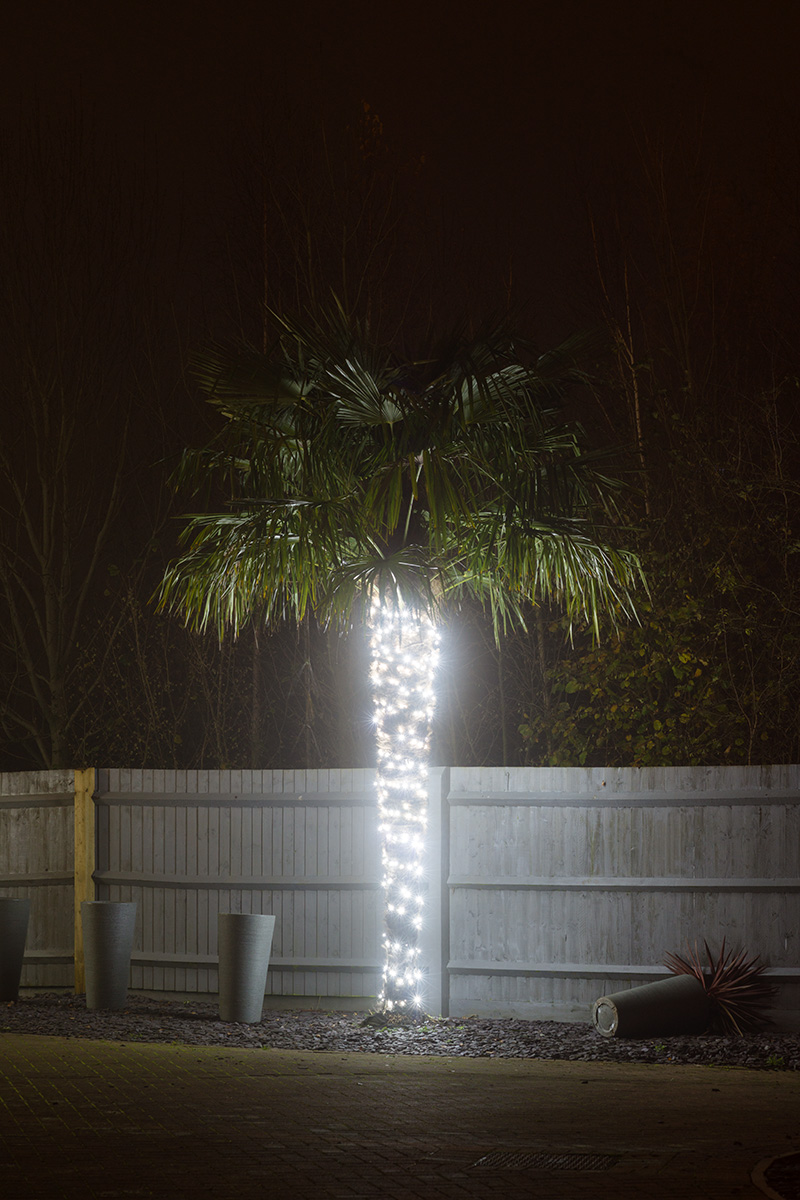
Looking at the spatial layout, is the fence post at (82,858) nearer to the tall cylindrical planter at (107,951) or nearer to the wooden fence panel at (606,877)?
the tall cylindrical planter at (107,951)

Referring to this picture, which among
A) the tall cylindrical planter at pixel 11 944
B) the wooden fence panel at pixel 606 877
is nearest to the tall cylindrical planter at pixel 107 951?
the tall cylindrical planter at pixel 11 944

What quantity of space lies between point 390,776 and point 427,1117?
158 inches

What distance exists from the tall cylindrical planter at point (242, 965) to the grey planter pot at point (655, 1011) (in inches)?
105

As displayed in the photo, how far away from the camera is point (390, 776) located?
11.0 meters

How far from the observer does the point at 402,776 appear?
36.1ft

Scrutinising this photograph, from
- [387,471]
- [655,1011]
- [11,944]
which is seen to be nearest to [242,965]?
[11,944]

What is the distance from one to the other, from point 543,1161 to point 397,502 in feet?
17.4

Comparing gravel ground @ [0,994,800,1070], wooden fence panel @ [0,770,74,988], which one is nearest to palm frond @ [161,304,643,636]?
gravel ground @ [0,994,800,1070]

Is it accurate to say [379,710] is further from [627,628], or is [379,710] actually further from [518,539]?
[627,628]

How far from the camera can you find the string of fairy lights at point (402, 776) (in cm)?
1095

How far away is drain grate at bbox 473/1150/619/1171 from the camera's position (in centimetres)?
611

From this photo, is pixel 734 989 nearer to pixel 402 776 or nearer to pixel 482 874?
pixel 482 874

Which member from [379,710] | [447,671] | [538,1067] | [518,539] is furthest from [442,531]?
[447,671]

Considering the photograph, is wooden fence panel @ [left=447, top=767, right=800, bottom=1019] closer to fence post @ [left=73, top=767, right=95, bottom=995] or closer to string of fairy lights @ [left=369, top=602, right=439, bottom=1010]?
string of fairy lights @ [left=369, top=602, right=439, bottom=1010]
